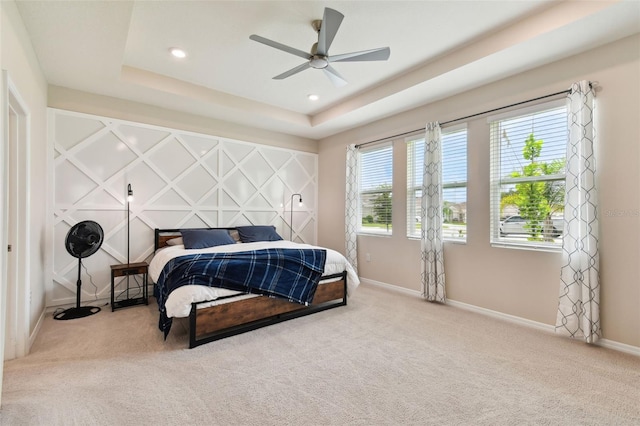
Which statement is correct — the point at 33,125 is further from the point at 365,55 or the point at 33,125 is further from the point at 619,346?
the point at 619,346

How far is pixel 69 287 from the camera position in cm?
363

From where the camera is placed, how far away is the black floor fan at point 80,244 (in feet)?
10.7

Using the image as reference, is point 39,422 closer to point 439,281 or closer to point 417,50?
point 439,281

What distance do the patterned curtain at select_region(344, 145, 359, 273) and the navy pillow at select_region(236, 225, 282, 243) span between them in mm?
1228

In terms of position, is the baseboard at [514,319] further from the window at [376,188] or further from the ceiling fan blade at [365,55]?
the ceiling fan blade at [365,55]

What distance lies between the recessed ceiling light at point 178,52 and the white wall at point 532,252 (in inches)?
114

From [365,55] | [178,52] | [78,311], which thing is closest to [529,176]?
[365,55]

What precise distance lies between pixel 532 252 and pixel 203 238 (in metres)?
3.85

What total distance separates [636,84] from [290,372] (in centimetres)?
365

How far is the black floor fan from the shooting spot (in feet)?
10.7

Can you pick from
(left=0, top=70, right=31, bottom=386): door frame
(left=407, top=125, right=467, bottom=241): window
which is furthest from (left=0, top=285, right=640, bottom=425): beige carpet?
(left=407, top=125, right=467, bottom=241): window

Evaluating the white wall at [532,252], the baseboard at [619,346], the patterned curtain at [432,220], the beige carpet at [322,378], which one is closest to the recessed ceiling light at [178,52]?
the beige carpet at [322,378]

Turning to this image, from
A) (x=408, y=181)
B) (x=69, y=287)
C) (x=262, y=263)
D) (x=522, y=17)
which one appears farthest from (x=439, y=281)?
(x=69, y=287)

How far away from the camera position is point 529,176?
3.22 meters
